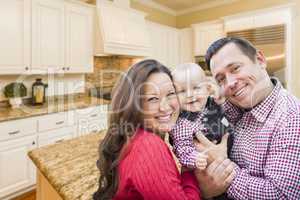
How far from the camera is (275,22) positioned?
350 cm

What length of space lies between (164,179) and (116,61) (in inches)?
152

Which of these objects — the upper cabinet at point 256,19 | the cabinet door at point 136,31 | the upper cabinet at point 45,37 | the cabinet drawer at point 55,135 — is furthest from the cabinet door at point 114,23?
the upper cabinet at point 256,19

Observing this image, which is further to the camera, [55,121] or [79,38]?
[79,38]

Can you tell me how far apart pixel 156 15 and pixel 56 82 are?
296cm

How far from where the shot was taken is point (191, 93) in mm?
1065

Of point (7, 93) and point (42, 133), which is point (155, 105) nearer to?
point (42, 133)

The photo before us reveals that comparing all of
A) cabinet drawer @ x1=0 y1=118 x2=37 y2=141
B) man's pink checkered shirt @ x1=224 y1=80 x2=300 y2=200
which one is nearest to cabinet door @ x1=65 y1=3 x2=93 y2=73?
cabinet drawer @ x1=0 y1=118 x2=37 y2=141

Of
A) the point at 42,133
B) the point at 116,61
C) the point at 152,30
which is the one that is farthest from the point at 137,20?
the point at 42,133

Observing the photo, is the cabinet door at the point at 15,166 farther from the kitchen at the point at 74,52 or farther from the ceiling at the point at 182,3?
the ceiling at the point at 182,3

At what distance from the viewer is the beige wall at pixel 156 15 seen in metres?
4.54

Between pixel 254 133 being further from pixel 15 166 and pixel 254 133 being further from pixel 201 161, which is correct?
pixel 15 166

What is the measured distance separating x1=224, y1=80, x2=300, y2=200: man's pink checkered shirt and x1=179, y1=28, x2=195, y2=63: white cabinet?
433cm

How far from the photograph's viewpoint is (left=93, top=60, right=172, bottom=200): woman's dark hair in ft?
2.34

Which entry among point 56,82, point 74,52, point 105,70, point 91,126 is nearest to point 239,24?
point 105,70
